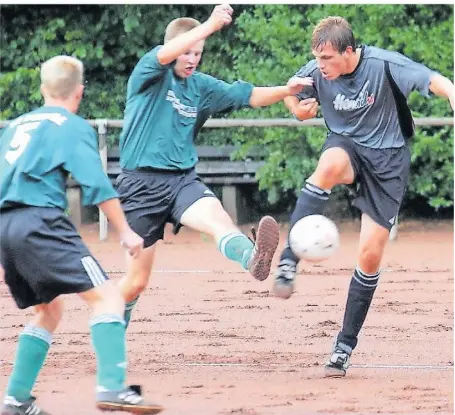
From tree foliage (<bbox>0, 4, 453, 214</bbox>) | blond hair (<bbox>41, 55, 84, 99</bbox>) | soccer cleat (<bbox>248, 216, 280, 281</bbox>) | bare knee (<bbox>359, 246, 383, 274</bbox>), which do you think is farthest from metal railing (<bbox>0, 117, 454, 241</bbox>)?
blond hair (<bbox>41, 55, 84, 99</bbox>)

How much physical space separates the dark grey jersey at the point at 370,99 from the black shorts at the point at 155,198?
906 mm

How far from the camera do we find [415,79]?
6.59 meters

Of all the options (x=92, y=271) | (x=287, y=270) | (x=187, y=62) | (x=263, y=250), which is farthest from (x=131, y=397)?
(x=187, y=62)

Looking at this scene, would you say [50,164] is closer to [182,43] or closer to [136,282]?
[182,43]

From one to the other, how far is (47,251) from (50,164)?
387 mm

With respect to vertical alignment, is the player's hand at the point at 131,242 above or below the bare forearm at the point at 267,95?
below

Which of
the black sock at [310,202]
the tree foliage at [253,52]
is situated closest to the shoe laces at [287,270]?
the black sock at [310,202]

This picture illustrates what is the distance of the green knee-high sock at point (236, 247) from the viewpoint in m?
6.38

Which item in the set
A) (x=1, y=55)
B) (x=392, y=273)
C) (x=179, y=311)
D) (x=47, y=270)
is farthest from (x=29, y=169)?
(x=1, y=55)

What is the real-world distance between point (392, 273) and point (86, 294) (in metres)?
6.17

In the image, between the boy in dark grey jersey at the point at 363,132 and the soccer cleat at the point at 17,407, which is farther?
the boy in dark grey jersey at the point at 363,132

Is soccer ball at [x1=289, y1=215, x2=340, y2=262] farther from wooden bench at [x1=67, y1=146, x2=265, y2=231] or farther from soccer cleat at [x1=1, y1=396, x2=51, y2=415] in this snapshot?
wooden bench at [x1=67, y1=146, x2=265, y2=231]

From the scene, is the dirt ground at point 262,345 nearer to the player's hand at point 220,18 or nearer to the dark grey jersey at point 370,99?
the dark grey jersey at point 370,99

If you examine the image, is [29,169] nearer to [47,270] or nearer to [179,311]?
[47,270]
